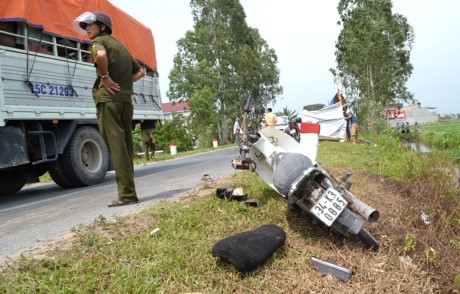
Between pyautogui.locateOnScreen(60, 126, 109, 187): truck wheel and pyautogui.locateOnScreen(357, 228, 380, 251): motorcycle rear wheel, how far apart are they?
5434 millimetres

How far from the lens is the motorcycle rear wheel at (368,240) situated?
10.1ft

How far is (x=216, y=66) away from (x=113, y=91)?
104ft

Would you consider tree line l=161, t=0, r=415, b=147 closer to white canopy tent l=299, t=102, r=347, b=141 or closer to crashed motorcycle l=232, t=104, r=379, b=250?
white canopy tent l=299, t=102, r=347, b=141

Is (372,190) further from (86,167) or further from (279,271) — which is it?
(86,167)

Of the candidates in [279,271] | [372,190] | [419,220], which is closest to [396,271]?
[279,271]

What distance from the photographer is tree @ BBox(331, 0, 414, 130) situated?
28.1 metres

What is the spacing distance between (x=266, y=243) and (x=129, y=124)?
235 centimetres

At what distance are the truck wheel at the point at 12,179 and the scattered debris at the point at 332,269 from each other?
6532mm

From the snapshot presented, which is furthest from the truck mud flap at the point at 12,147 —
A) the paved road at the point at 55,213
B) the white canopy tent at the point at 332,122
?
the white canopy tent at the point at 332,122

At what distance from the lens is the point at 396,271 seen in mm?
2840

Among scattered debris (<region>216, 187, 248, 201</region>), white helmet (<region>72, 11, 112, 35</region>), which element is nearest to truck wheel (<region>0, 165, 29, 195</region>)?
white helmet (<region>72, 11, 112, 35</region>)

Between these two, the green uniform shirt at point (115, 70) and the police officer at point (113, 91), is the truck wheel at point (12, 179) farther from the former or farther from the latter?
the green uniform shirt at point (115, 70)

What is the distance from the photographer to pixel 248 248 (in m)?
2.60

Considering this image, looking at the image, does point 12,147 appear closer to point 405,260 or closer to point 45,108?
point 45,108
